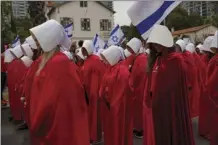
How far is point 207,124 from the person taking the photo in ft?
26.3

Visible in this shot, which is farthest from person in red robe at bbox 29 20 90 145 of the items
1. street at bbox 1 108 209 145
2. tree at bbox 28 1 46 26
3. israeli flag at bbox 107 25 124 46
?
tree at bbox 28 1 46 26

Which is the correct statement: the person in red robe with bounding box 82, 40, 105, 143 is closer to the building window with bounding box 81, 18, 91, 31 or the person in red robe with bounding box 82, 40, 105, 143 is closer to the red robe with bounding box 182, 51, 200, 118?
the red robe with bounding box 182, 51, 200, 118

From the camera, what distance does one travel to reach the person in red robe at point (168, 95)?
497cm

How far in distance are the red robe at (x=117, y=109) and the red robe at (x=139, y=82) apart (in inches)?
71.3

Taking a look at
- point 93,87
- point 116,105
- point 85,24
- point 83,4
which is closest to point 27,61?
point 93,87

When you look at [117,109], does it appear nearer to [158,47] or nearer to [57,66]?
[158,47]

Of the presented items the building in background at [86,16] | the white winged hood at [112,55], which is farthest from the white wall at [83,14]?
the white winged hood at [112,55]

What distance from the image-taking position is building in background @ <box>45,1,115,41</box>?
61.2 metres

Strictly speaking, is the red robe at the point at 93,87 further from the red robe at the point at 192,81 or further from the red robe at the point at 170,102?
the red robe at the point at 170,102

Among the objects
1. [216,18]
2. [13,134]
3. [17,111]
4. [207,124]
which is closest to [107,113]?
[207,124]

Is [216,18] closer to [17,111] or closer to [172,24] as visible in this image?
[172,24]

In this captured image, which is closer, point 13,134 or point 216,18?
point 13,134

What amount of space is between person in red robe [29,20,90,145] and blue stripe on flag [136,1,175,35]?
65.1 inches

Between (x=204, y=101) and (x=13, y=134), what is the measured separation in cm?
452
